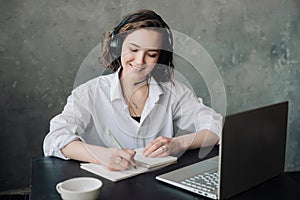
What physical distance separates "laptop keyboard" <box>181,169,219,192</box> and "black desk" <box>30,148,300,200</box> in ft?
0.11

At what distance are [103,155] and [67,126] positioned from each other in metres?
0.25

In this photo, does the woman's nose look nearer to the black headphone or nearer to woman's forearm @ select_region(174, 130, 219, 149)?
the black headphone

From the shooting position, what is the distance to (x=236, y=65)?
2.85 metres

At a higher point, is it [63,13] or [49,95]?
[63,13]

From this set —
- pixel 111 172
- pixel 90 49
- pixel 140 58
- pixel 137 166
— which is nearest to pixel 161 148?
pixel 137 166

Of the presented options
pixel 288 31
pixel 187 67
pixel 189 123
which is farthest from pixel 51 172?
pixel 288 31

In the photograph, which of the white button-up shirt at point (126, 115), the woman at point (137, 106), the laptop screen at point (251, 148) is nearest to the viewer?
the laptop screen at point (251, 148)

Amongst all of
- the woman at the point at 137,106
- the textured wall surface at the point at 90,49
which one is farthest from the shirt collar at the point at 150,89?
the textured wall surface at the point at 90,49

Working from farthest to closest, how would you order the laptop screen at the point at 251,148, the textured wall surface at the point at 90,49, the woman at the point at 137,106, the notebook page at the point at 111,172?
the textured wall surface at the point at 90,49
the woman at the point at 137,106
the notebook page at the point at 111,172
the laptop screen at the point at 251,148

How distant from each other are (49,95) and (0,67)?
343mm

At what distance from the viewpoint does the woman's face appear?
5.02 feet

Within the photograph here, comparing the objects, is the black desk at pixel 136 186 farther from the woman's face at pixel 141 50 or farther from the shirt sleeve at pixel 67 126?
the woman's face at pixel 141 50

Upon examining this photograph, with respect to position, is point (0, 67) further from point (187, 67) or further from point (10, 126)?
point (187, 67)

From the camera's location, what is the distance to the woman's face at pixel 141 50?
1.53 meters
